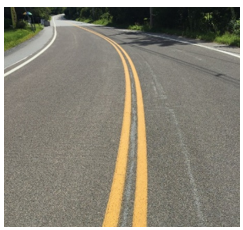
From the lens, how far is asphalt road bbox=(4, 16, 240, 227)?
3072mm

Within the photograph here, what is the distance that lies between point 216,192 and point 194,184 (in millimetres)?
262

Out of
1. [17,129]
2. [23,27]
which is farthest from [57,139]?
[23,27]

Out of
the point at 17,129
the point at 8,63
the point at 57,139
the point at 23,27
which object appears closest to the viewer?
the point at 57,139

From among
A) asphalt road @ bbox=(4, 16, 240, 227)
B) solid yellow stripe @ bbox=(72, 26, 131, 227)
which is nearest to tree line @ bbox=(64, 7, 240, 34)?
asphalt road @ bbox=(4, 16, 240, 227)

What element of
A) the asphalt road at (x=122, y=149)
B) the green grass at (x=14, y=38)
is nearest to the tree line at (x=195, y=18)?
the green grass at (x=14, y=38)

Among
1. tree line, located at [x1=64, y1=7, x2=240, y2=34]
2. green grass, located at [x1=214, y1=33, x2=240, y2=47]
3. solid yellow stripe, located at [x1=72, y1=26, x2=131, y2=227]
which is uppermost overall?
tree line, located at [x1=64, y1=7, x2=240, y2=34]

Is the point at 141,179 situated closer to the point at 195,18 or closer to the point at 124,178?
the point at 124,178

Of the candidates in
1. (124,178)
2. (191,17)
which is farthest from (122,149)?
(191,17)

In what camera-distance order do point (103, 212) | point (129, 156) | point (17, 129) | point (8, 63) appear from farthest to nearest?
point (8, 63) → point (17, 129) → point (129, 156) → point (103, 212)

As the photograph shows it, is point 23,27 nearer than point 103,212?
No

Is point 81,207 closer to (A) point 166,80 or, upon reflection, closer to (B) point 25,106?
(B) point 25,106

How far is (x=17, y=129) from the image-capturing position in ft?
17.1

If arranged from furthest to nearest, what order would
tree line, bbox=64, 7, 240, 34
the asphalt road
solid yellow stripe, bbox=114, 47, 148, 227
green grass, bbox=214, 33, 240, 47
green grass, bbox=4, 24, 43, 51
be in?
1. tree line, bbox=64, 7, 240, 34
2. green grass, bbox=4, 24, 43, 51
3. green grass, bbox=214, 33, 240, 47
4. the asphalt road
5. solid yellow stripe, bbox=114, 47, 148, 227

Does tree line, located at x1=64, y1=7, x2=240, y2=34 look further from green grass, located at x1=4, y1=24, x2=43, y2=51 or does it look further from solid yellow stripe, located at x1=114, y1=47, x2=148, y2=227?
solid yellow stripe, located at x1=114, y1=47, x2=148, y2=227
